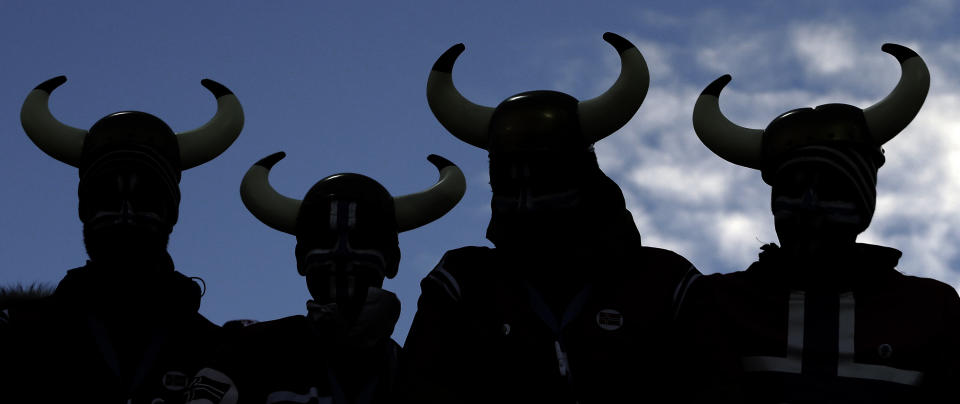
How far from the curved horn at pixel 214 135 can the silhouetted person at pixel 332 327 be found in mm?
754

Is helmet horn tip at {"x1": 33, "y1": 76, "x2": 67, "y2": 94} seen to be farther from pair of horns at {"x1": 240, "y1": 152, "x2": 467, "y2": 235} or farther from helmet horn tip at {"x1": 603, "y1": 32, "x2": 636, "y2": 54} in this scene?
helmet horn tip at {"x1": 603, "y1": 32, "x2": 636, "y2": 54}

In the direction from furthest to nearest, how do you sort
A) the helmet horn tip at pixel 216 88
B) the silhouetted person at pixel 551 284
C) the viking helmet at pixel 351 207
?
the helmet horn tip at pixel 216 88 < the viking helmet at pixel 351 207 < the silhouetted person at pixel 551 284

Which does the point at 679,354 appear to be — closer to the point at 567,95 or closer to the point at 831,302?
the point at 831,302

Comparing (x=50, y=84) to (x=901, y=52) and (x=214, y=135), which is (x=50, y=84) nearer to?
(x=214, y=135)

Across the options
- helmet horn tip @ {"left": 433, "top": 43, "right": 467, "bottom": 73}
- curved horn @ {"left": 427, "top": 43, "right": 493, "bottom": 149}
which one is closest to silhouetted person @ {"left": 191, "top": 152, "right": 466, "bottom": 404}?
curved horn @ {"left": 427, "top": 43, "right": 493, "bottom": 149}

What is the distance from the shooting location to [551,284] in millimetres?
6191

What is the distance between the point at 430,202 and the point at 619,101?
1529 mm

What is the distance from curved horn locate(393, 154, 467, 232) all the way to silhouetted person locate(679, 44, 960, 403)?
1.61 m

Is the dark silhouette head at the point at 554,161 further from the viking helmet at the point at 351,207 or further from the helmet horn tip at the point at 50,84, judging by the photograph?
the helmet horn tip at the point at 50,84

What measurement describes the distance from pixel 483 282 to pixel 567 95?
1001mm

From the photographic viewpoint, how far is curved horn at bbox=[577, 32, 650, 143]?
6379 mm

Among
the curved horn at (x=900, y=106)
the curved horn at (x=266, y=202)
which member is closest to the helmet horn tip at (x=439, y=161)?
the curved horn at (x=266, y=202)

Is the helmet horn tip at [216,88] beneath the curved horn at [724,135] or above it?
above

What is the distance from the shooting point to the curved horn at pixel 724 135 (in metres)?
6.60
